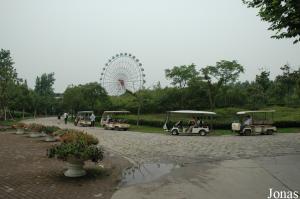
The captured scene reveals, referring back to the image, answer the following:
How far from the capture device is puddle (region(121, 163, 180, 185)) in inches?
369

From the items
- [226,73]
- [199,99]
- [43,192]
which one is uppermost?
[226,73]

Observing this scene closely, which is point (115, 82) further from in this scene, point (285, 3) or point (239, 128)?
point (285, 3)

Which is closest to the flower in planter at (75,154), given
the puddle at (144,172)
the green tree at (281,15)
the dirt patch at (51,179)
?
the dirt patch at (51,179)

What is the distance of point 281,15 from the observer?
12945 millimetres

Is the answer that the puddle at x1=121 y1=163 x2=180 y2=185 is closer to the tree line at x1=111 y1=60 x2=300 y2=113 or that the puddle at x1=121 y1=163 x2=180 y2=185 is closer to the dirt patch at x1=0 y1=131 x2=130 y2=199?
the dirt patch at x1=0 y1=131 x2=130 y2=199

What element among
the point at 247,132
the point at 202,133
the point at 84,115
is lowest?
the point at 202,133

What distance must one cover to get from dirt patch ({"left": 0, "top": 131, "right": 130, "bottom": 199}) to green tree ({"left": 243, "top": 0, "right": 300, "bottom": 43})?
8.35 meters

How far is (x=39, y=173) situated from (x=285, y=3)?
35.3ft

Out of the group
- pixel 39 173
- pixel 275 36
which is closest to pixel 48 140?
pixel 39 173

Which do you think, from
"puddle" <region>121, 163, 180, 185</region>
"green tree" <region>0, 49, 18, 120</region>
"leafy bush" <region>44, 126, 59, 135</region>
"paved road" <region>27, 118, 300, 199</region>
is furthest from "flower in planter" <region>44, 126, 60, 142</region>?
"green tree" <region>0, 49, 18, 120</region>

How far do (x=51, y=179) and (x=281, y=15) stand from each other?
34.7 feet

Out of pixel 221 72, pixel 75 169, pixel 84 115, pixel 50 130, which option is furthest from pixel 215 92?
pixel 75 169

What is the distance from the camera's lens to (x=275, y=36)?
1381 centimetres

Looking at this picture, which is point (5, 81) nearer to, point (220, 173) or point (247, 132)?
point (247, 132)
